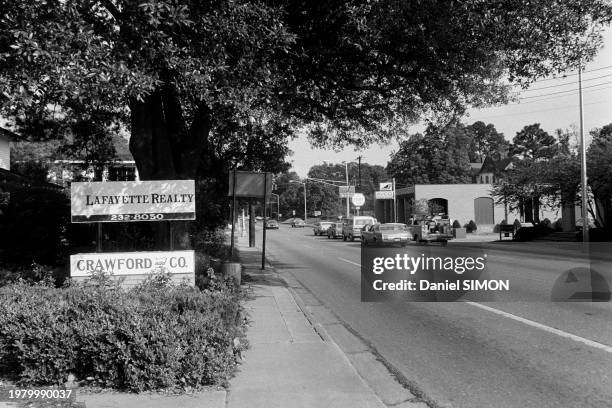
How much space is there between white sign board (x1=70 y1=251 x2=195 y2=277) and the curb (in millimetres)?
2235

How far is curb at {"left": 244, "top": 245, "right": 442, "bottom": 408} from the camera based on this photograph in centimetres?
529

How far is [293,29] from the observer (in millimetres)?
9992

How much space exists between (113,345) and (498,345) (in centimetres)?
480

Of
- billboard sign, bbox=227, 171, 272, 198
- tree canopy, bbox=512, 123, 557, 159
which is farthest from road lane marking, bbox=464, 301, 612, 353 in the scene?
tree canopy, bbox=512, 123, 557, 159

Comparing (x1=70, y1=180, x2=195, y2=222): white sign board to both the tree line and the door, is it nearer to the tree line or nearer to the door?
the tree line

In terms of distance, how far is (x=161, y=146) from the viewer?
1085 centimetres

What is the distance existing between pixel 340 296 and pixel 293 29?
5781 mm

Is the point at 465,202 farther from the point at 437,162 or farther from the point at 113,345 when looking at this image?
the point at 113,345

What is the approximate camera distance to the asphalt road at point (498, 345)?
17.7 feet

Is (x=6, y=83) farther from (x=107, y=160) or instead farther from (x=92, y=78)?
(x=107, y=160)

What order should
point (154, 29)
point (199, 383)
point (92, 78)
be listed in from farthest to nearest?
point (154, 29) → point (92, 78) → point (199, 383)

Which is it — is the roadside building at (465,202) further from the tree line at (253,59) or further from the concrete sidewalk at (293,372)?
the concrete sidewalk at (293,372)

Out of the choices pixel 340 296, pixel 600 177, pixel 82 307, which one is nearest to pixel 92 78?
pixel 82 307

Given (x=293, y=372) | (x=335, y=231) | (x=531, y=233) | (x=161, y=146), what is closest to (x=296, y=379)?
(x=293, y=372)
